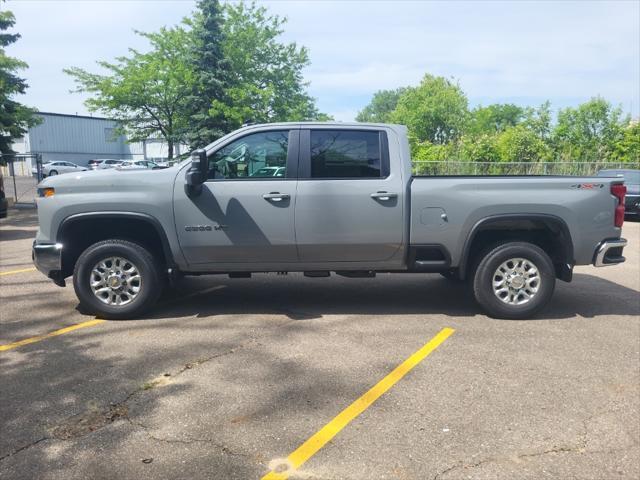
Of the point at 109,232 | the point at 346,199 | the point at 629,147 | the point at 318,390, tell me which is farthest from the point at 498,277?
the point at 629,147

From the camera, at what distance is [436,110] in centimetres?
6103

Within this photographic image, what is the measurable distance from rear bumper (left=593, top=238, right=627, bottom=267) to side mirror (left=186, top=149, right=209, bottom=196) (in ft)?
13.7

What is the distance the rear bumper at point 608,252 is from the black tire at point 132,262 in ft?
15.3

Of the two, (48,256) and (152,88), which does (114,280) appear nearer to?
(48,256)

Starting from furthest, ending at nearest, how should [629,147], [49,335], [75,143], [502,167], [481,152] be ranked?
1. [75,143]
2. [629,147]
3. [481,152]
4. [502,167]
5. [49,335]

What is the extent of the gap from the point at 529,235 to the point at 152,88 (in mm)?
23865

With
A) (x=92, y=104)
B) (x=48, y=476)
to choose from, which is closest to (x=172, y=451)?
(x=48, y=476)

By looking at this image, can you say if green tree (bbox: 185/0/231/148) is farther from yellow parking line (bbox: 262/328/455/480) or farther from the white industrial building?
the white industrial building

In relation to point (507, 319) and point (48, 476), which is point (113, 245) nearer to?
point (48, 476)

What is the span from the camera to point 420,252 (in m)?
5.52

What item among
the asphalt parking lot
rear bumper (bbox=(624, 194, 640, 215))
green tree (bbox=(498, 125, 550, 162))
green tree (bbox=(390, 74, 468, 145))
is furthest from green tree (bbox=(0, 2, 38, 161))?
green tree (bbox=(390, 74, 468, 145))

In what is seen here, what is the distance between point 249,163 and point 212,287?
2.32 m

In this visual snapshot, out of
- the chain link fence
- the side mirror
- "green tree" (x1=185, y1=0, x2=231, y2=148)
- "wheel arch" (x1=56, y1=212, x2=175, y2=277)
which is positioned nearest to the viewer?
the side mirror

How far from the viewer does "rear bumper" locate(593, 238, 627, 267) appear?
5457 mm
